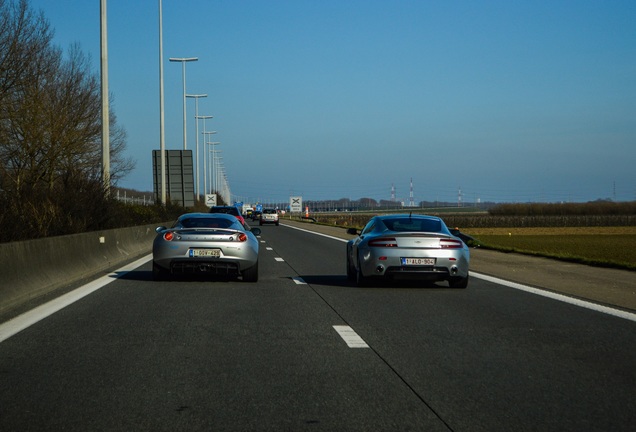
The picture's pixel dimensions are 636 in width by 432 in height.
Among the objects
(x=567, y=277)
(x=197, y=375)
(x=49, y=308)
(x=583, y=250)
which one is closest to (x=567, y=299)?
(x=567, y=277)

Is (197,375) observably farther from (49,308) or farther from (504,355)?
(49,308)

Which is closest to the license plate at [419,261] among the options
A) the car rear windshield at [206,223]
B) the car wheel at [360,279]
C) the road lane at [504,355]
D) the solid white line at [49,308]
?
the road lane at [504,355]

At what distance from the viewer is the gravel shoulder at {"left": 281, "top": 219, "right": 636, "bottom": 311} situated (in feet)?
47.7

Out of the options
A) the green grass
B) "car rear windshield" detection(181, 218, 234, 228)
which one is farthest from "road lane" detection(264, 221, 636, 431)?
the green grass

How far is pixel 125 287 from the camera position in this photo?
15570 millimetres

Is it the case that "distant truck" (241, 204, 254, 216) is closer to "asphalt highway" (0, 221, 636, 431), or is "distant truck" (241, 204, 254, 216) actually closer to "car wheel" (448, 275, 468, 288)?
"car wheel" (448, 275, 468, 288)

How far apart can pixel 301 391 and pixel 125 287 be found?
9289 mm

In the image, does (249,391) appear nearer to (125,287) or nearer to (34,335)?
(34,335)

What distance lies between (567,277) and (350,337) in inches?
401

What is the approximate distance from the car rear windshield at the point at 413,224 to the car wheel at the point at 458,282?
3.09 ft

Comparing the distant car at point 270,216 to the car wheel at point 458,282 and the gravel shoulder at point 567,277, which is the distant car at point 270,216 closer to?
the gravel shoulder at point 567,277

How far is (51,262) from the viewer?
50.6ft

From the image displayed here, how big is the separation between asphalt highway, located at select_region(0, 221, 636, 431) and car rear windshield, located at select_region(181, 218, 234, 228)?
3.70 meters

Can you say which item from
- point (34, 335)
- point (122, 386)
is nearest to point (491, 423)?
point (122, 386)
